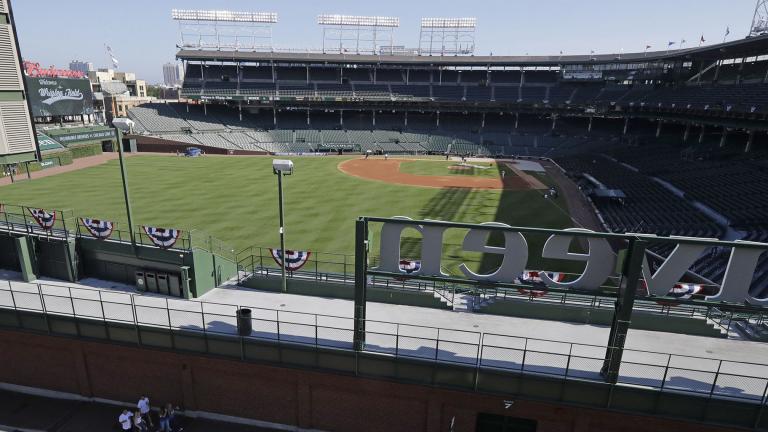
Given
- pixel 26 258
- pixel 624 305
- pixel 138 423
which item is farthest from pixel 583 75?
pixel 138 423

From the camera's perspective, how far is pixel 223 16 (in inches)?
3533

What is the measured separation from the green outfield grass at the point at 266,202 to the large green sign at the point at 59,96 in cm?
1822

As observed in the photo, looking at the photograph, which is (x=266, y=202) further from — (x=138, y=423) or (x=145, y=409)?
(x=138, y=423)

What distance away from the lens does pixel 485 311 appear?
16.2 m

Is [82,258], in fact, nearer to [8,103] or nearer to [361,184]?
[8,103]

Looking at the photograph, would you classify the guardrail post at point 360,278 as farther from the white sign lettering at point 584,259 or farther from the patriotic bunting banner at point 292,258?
the patriotic bunting banner at point 292,258

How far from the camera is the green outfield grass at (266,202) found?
3042 cm

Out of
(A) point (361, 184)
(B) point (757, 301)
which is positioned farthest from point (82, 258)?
(A) point (361, 184)

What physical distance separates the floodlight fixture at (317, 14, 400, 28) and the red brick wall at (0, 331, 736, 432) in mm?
92139

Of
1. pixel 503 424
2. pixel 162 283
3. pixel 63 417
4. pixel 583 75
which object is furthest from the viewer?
pixel 583 75

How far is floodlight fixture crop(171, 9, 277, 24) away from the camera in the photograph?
87.4 m

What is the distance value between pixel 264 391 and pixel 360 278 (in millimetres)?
5497

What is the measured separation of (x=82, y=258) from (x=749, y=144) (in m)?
59.6

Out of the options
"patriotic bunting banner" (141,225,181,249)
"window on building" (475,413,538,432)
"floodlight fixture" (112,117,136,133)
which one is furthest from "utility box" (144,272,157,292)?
"window on building" (475,413,538,432)
